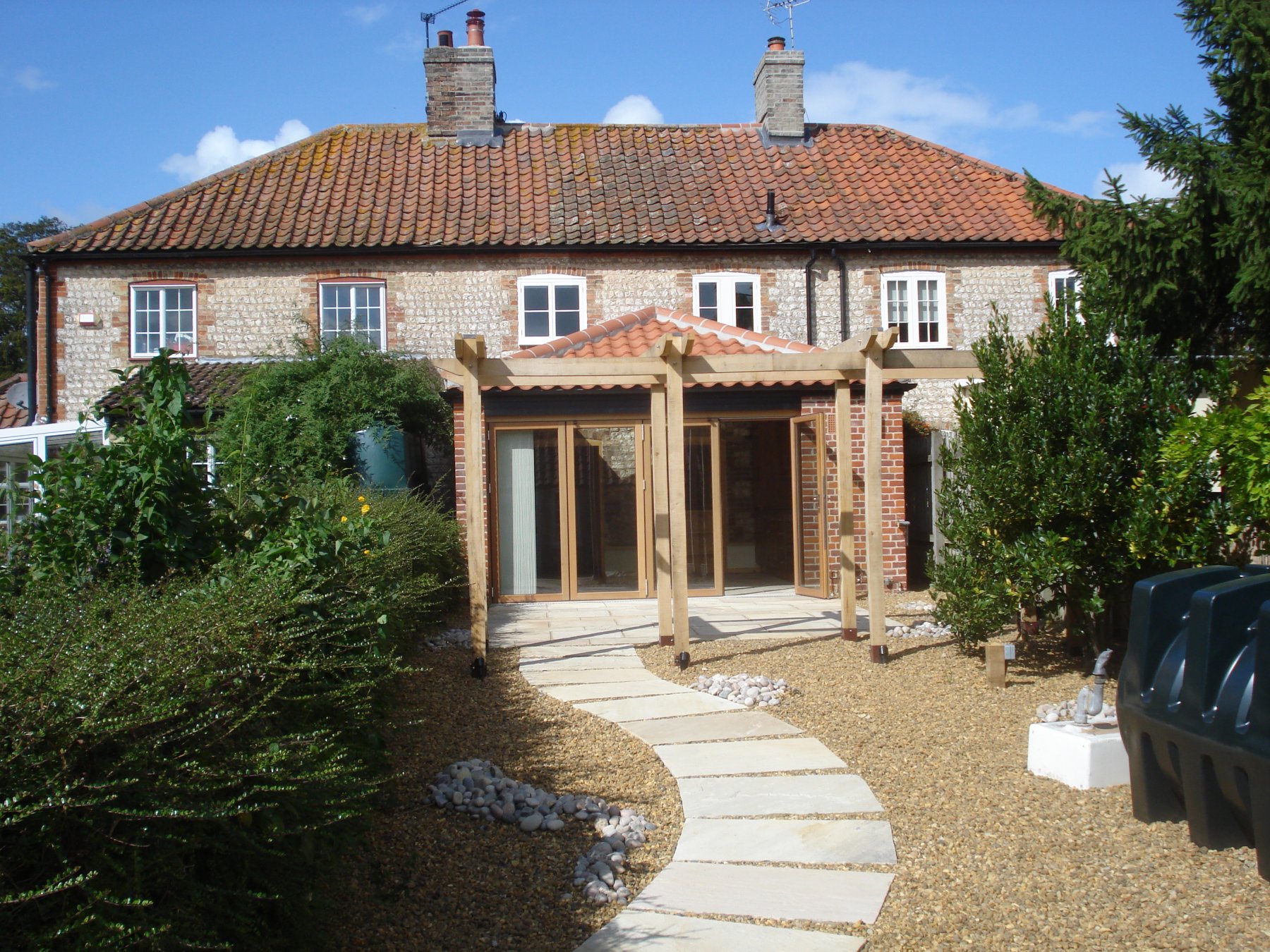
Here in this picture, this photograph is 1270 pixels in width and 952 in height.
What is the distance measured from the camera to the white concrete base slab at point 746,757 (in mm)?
5371

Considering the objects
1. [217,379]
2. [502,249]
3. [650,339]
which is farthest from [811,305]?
[217,379]

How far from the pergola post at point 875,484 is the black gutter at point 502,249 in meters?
8.17

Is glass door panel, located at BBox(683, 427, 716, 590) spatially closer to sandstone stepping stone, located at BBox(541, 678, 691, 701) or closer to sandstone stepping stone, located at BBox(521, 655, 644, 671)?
sandstone stepping stone, located at BBox(521, 655, 644, 671)

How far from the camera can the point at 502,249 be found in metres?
15.6

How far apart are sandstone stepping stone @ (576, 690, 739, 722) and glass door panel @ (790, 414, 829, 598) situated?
17.4ft

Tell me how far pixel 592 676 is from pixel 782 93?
1424 centimetres

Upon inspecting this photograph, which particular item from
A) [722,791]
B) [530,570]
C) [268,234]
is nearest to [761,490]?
[530,570]

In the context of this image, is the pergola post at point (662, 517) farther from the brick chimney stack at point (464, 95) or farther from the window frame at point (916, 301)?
the brick chimney stack at point (464, 95)

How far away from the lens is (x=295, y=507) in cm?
481

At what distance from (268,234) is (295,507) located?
1225 centimetres

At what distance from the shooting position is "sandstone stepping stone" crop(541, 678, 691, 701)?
702 centimetres

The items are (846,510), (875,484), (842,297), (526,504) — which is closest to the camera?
(875,484)

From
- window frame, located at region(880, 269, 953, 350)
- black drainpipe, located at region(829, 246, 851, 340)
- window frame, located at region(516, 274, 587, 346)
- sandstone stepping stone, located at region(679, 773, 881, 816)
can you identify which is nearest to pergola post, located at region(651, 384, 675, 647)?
sandstone stepping stone, located at region(679, 773, 881, 816)

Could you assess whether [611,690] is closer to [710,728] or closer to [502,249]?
[710,728]
